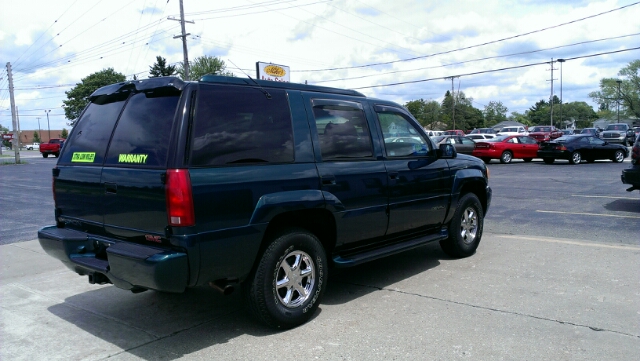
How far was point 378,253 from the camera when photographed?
16.9 feet

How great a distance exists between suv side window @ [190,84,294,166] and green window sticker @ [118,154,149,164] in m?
0.44

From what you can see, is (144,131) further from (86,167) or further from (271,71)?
(271,71)

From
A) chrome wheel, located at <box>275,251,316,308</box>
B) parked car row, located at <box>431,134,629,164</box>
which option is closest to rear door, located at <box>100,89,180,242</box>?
chrome wheel, located at <box>275,251,316,308</box>

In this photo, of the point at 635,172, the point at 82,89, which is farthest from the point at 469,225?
the point at 82,89

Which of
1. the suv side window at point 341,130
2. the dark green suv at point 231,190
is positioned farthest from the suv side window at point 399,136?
the suv side window at point 341,130

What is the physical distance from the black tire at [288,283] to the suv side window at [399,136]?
59.6 inches

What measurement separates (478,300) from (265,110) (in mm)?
2672

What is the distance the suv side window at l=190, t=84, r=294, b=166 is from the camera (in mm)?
3875

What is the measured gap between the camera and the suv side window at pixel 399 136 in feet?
18.1

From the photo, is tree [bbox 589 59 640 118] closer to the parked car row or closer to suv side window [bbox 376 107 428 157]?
the parked car row

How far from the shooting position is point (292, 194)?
14.0ft

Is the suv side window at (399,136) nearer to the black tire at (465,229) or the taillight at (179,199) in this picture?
the black tire at (465,229)

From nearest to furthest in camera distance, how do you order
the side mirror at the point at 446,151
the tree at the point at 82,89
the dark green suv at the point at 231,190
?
the dark green suv at the point at 231,190, the side mirror at the point at 446,151, the tree at the point at 82,89

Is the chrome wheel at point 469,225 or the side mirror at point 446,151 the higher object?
the side mirror at point 446,151
